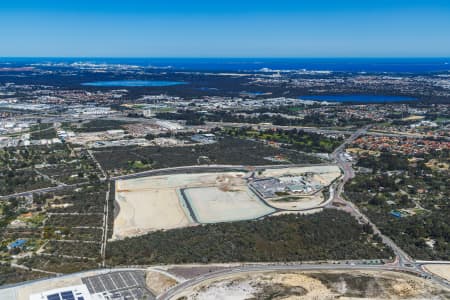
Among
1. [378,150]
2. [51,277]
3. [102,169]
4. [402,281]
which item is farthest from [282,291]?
[378,150]

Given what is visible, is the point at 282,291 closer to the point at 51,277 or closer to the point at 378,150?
the point at 51,277

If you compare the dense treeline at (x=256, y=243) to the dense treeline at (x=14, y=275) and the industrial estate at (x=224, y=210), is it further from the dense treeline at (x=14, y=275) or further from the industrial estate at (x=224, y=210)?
the dense treeline at (x=14, y=275)

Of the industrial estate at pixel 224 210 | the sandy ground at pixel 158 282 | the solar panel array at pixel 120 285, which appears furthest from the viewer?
the industrial estate at pixel 224 210

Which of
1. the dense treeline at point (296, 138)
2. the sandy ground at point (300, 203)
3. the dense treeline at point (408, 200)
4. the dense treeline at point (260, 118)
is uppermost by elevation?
the dense treeline at point (260, 118)

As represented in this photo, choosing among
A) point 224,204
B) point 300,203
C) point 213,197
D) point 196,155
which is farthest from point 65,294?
point 196,155

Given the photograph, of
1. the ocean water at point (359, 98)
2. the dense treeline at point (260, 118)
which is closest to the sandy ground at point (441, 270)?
the dense treeline at point (260, 118)

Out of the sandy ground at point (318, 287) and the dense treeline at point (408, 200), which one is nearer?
the sandy ground at point (318, 287)

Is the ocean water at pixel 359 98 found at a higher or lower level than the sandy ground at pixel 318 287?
higher

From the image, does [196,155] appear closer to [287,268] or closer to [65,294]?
[287,268]

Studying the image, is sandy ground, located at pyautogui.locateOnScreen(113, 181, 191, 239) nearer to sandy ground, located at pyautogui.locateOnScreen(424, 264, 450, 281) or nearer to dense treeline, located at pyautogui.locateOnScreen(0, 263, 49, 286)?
dense treeline, located at pyautogui.locateOnScreen(0, 263, 49, 286)
